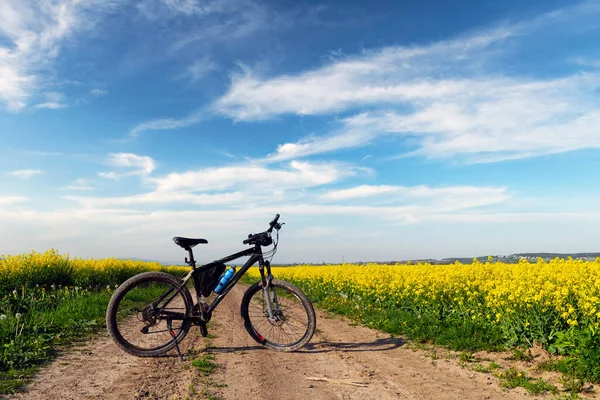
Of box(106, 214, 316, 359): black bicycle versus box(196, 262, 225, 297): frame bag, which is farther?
box(196, 262, 225, 297): frame bag

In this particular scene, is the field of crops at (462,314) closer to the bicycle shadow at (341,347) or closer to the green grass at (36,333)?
the green grass at (36,333)

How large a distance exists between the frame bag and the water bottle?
7 cm

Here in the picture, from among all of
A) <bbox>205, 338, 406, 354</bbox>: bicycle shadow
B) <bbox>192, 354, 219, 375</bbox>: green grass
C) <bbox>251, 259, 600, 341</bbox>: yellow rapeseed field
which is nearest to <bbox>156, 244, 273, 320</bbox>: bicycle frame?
<bbox>251, 259, 600, 341</bbox>: yellow rapeseed field

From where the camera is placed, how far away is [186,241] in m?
6.53

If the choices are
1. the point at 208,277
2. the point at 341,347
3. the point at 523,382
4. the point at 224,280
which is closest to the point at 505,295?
the point at 523,382

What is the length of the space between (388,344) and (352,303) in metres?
5.37

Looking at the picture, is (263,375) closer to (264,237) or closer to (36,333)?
(264,237)

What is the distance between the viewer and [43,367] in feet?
18.2

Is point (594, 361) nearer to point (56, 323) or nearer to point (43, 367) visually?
point (43, 367)

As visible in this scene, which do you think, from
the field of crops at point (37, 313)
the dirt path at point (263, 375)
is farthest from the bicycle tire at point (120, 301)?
the field of crops at point (37, 313)

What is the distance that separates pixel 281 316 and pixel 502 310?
423 centimetres

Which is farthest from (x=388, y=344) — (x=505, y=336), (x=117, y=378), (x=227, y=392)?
(x=117, y=378)

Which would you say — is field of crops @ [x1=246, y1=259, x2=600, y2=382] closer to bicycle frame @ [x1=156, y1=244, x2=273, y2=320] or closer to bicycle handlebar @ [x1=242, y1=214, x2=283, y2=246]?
bicycle frame @ [x1=156, y1=244, x2=273, y2=320]

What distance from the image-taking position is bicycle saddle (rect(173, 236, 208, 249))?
21.1 ft
